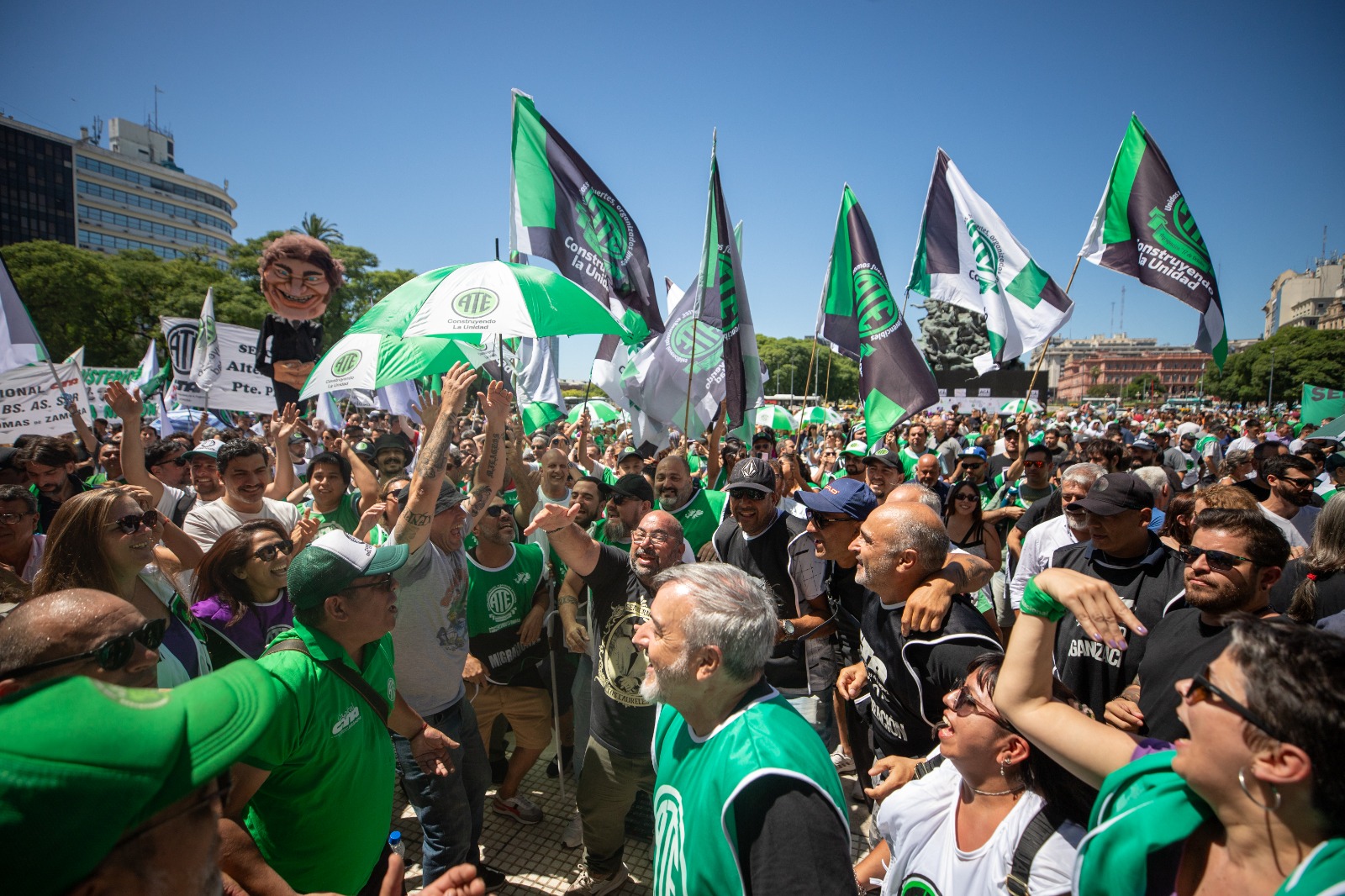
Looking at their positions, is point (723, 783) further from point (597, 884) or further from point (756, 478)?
point (756, 478)

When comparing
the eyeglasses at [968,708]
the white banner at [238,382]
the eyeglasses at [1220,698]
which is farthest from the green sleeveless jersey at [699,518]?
the white banner at [238,382]

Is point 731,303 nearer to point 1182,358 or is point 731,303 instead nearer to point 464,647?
point 464,647

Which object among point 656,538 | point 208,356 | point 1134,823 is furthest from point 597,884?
point 208,356

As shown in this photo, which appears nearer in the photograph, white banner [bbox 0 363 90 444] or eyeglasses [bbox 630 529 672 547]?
eyeglasses [bbox 630 529 672 547]

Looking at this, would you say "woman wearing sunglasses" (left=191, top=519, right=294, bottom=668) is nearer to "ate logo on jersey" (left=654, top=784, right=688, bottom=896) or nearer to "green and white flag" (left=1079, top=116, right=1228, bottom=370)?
"ate logo on jersey" (left=654, top=784, right=688, bottom=896)

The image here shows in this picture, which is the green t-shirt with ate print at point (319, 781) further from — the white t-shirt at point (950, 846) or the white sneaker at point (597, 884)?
the white t-shirt at point (950, 846)

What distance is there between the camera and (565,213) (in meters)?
6.01

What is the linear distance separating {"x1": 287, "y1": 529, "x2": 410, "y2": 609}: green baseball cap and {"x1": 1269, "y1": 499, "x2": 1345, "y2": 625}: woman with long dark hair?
3.79m

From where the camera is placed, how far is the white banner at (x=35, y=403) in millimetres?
6625

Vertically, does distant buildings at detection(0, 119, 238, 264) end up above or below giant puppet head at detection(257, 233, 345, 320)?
above

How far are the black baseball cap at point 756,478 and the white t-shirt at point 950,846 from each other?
7.27ft

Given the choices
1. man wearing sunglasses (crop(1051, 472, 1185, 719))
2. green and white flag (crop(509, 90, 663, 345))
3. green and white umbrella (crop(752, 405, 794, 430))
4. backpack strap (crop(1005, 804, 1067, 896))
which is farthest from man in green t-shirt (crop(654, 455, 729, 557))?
green and white umbrella (crop(752, 405, 794, 430))

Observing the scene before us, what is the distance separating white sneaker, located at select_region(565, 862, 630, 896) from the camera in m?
3.37

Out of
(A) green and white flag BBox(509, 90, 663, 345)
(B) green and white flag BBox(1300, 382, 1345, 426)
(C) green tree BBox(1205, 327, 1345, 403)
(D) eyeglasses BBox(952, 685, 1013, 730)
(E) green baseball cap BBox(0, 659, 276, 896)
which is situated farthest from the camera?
(C) green tree BBox(1205, 327, 1345, 403)
